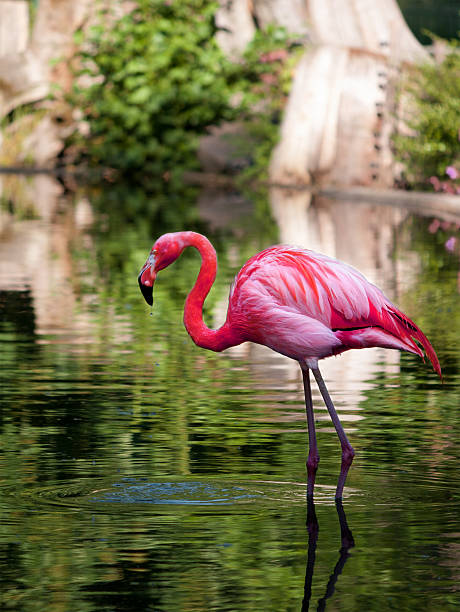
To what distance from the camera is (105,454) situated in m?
5.94

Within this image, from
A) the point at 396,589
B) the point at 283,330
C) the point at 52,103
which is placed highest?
the point at 52,103

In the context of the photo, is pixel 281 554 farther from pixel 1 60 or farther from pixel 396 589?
pixel 1 60

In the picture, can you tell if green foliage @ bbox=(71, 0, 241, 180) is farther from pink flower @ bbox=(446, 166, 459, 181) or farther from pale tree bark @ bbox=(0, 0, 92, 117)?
pink flower @ bbox=(446, 166, 459, 181)

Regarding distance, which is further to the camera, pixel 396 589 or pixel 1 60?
pixel 1 60

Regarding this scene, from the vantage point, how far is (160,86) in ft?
101

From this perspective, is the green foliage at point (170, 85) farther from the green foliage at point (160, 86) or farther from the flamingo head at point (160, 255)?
the flamingo head at point (160, 255)

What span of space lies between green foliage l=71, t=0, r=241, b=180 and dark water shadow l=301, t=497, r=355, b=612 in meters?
24.8

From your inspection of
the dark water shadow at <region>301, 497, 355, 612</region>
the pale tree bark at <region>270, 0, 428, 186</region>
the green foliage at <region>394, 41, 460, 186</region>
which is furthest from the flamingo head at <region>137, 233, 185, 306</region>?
the pale tree bark at <region>270, 0, 428, 186</region>

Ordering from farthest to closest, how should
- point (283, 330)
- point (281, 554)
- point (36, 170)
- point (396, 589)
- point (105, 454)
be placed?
point (36, 170) → point (105, 454) → point (283, 330) → point (281, 554) → point (396, 589)

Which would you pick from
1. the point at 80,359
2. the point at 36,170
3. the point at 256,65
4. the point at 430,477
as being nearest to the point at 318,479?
the point at 430,477

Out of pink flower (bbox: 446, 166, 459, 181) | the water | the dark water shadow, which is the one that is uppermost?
pink flower (bbox: 446, 166, 459, 181)

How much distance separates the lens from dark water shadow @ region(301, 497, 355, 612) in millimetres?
4062

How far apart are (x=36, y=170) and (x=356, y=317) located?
3077 centimetres

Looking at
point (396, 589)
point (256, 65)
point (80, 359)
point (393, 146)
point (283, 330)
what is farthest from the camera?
point (256, 65)
